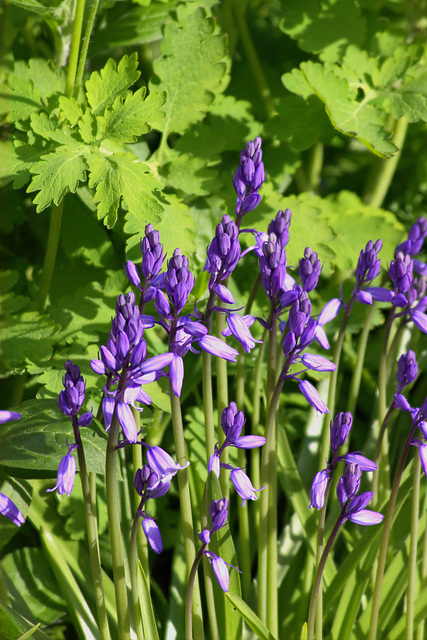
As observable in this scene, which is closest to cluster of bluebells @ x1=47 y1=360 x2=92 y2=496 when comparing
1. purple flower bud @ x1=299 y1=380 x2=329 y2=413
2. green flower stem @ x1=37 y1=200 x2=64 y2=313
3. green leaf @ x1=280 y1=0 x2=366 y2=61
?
purple flower bud @ x1=299 y1=380 x2=329 y2=413

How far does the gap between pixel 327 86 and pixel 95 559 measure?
113 cm

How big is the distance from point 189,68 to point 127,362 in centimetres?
87

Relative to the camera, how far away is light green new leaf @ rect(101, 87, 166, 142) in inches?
45.7

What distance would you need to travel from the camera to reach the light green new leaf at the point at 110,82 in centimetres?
120

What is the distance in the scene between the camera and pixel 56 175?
43.8 inches

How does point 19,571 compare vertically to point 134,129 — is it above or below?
below

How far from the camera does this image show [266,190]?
160 cm

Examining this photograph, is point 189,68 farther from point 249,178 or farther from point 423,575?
point 423,575

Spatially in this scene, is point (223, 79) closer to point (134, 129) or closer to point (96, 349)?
point (134, 129)

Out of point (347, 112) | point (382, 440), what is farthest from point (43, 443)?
point (347, 112)

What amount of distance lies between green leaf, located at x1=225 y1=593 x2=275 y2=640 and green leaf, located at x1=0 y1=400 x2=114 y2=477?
0.30 m

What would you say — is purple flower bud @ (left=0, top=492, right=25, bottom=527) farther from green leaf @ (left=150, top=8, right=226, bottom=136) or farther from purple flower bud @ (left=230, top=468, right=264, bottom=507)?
green leaf @ (left=150, top=8, right=226, bottom=136)

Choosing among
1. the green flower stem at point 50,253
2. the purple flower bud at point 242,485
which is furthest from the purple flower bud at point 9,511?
the green flower stem at point 50,253

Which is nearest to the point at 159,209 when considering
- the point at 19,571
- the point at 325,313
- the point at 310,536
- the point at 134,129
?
the point at 134,129
